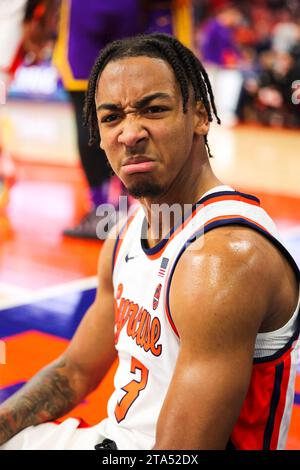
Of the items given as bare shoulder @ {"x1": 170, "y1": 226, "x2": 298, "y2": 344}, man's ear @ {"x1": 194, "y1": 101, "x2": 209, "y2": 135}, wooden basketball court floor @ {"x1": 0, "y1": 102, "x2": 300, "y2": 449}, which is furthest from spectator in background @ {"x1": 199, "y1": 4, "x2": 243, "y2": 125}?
bare shoulder @ {"x1": 170, "y1": 226, "x2": 298, "y2": 344}

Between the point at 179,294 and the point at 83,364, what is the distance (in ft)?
2.27

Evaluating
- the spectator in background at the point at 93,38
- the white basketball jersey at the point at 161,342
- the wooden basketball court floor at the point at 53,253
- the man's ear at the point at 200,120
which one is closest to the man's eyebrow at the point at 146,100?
the man's ear at the point at 200,120

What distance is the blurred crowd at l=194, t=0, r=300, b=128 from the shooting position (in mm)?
13234

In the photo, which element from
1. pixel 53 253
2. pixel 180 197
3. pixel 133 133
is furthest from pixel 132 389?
pixel 53 253

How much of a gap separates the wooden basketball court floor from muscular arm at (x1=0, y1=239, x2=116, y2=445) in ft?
1.99

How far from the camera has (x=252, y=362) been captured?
1.38 meters

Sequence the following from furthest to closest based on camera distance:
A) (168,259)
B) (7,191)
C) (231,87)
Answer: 1. (231,87)
2. (7,191)
3. (168,259)

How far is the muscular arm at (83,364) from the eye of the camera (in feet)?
6.33

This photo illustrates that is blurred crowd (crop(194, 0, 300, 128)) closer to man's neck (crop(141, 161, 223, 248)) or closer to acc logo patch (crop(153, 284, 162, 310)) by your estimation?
man's neck (crop(141, 161, 223, 248))

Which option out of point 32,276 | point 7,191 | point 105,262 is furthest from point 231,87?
point 105,262

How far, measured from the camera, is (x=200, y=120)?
1701 millimetres

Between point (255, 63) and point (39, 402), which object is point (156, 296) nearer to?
point (39, 402)
